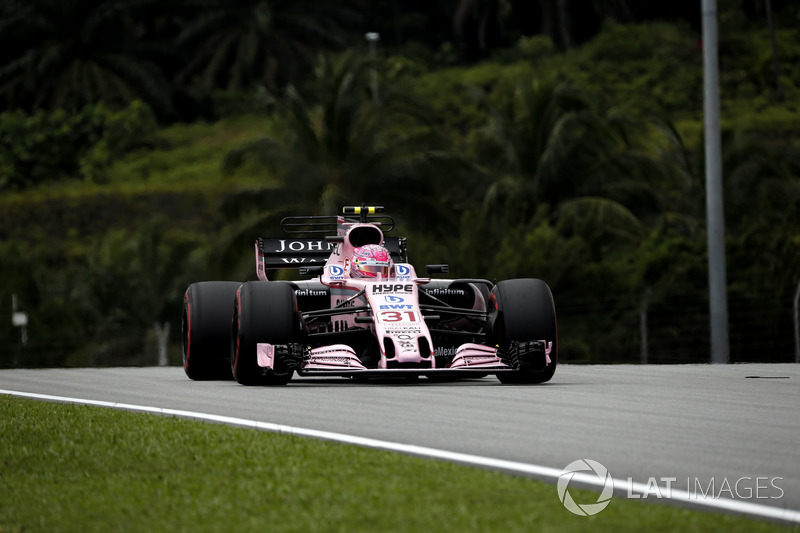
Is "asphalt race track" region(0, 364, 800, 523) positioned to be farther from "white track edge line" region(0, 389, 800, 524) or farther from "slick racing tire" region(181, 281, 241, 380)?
"slick racing tire" region(181, 281, 241, 380)

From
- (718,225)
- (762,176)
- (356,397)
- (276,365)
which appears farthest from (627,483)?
(762,176)

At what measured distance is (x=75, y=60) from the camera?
64875mm

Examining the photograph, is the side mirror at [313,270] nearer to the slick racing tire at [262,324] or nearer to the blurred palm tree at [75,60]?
the slick racing tire at [262,324]

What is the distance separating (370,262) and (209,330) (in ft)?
6.45

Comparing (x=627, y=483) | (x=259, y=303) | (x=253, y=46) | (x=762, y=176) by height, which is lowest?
(x=627, y=483)

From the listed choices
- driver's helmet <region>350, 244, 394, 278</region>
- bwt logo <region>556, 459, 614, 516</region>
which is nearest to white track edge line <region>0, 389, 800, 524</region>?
bwt logo <region>556, 459, 614, 516</region>

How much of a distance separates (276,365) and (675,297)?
58.7 feet

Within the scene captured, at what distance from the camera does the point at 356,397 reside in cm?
1266

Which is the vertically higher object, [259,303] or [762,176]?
[762,176]

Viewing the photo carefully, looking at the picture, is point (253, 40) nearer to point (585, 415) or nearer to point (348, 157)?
point (348, 157)

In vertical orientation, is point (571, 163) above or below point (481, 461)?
above

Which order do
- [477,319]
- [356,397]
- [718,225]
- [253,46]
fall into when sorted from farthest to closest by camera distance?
[253,46] < [718,225] < [477,319] < [356,397]

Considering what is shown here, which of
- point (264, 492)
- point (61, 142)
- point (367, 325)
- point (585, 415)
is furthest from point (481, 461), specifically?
point (61, 142)

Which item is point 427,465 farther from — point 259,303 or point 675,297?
point 675,297
